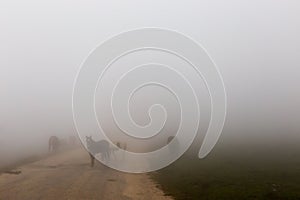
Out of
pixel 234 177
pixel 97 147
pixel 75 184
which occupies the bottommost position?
pixel 75 184

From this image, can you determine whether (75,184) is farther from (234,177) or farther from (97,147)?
(234,177)

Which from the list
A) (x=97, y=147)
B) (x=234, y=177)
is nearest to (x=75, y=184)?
(x=97, y=147)

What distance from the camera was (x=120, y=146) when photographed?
51219 millimetres

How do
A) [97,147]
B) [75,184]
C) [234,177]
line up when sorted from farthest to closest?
[97,147] → [234,177] → [75,184]

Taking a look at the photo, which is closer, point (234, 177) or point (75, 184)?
point (75, 184)

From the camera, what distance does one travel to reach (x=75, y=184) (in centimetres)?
3250

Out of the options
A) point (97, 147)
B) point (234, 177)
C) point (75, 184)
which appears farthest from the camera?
point (97, 147)

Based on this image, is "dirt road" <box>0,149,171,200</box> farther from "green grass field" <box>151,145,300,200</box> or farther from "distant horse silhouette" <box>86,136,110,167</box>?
"green grass field" <box>151,145,300,200</box>

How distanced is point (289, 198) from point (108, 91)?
55.4 m

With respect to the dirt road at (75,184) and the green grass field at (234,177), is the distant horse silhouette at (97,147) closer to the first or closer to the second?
the dirt road at (75,184)

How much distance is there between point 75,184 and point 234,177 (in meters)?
12.3

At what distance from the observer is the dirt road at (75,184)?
94.0 feet

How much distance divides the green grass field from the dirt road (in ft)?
6.50

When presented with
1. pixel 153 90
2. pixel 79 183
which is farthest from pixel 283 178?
pixel 153 90
